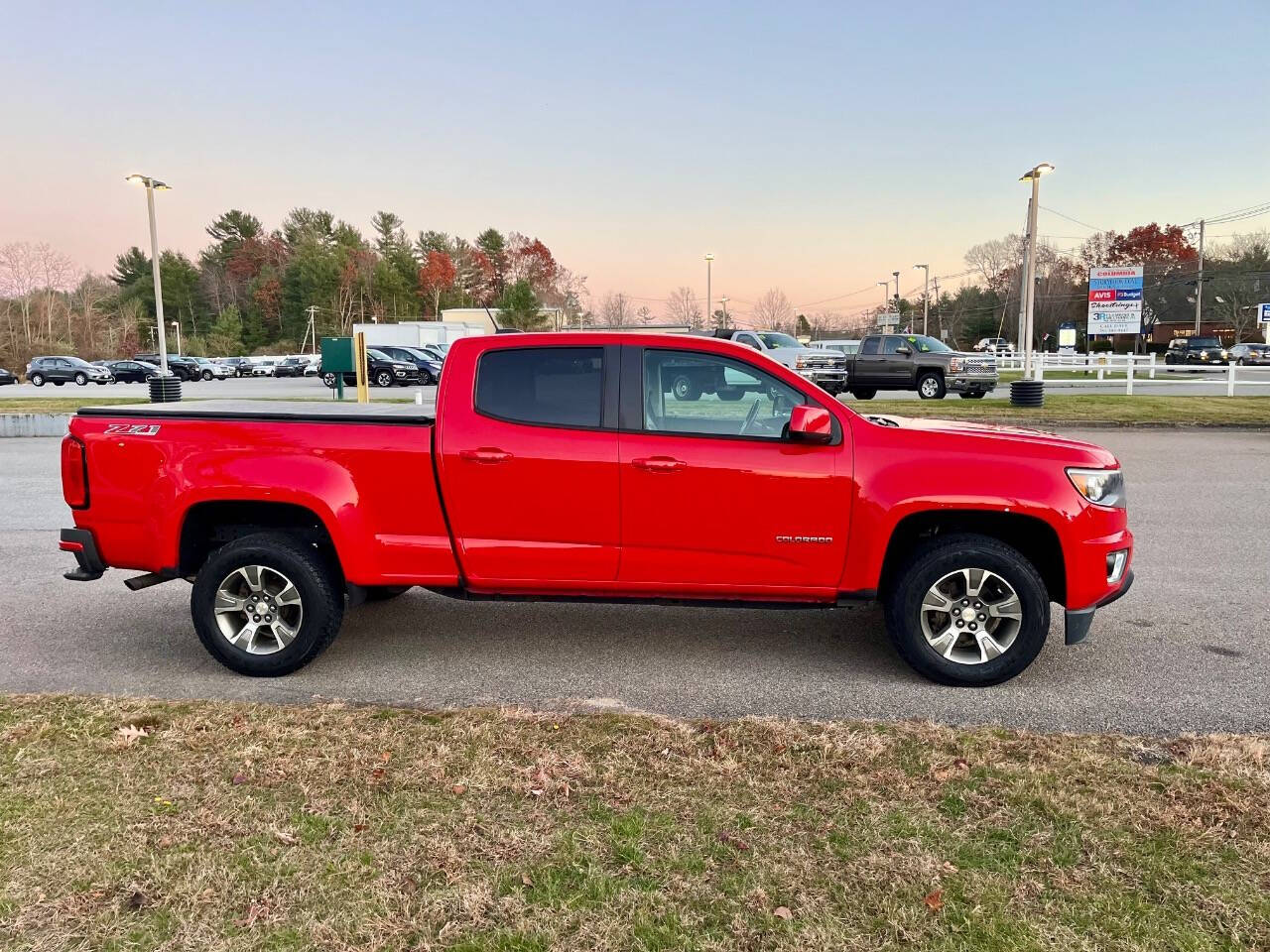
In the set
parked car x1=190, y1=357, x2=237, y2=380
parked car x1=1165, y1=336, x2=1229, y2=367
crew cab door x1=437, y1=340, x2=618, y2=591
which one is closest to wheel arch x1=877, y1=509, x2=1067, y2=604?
crew cab door x1=437, y1=340, x2=618, y2=591

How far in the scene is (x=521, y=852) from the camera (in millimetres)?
2965

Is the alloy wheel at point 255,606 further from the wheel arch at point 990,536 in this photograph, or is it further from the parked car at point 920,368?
the parked car at point 920,368

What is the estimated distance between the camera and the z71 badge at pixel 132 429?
15.7ft

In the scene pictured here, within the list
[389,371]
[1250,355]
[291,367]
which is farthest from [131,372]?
[1250,355]

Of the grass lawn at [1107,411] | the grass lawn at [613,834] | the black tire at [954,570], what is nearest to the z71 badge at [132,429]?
the grass lawn at [613,834]

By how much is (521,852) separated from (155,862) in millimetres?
1192

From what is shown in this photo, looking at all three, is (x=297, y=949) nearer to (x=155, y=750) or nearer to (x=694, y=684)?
(x=155, y=750)

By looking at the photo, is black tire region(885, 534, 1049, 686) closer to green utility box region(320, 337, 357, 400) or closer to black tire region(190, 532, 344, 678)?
black tire region(190, 532, 344, 678)

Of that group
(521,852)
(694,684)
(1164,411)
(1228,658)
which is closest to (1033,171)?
(1164,411)

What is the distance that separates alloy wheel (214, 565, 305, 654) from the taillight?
0.95 meters

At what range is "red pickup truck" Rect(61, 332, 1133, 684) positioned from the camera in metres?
4.51

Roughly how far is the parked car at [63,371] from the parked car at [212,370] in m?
6.20

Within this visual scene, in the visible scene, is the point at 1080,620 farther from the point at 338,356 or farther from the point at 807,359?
the point at 338,356

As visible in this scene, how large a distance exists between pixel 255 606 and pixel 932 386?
2162cm
